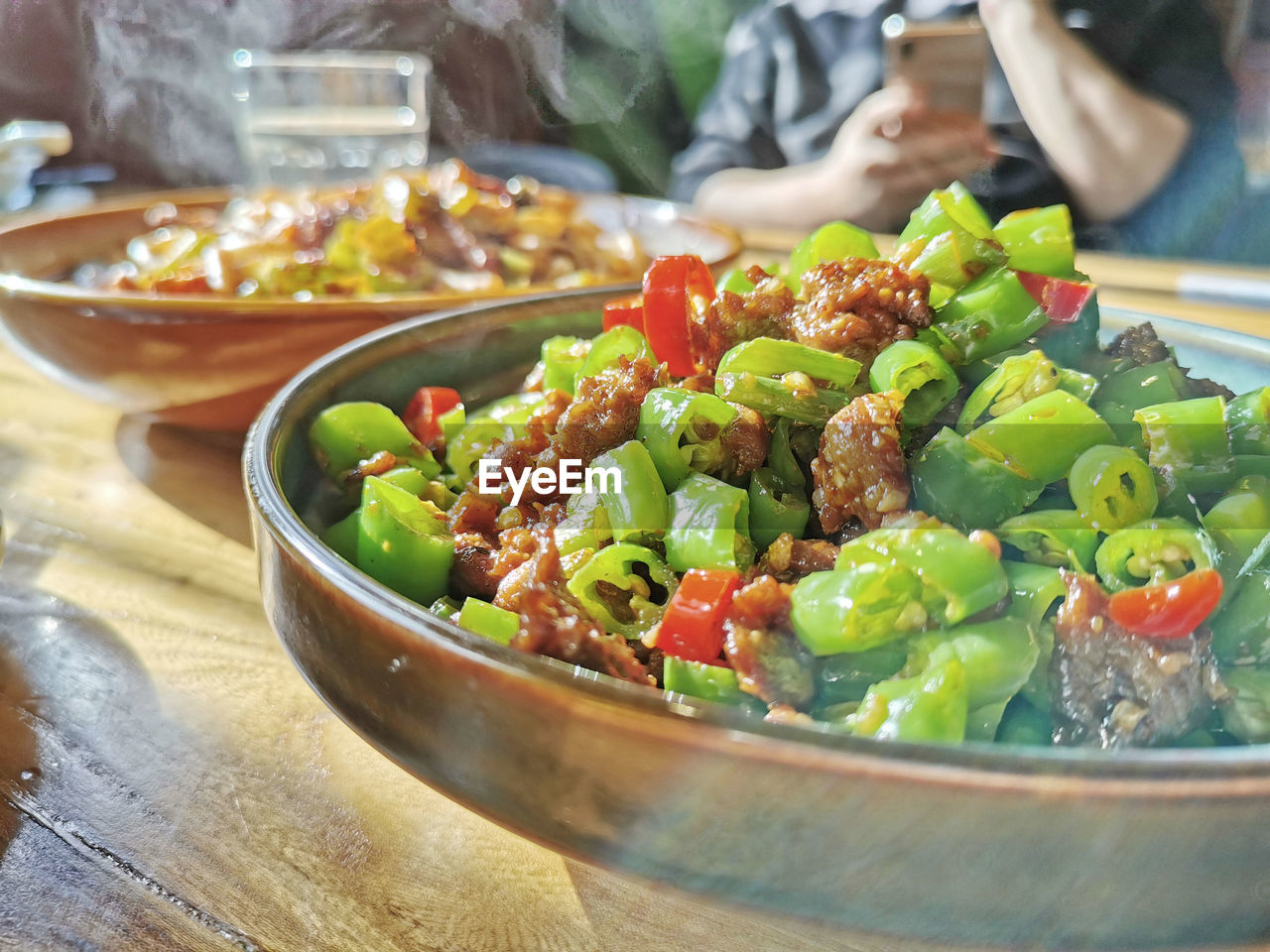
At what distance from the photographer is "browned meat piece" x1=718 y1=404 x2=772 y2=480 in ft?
2.52

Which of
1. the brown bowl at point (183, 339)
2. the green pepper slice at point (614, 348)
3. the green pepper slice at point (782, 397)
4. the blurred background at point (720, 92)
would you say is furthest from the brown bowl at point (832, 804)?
the blurred background at point (720, 92)

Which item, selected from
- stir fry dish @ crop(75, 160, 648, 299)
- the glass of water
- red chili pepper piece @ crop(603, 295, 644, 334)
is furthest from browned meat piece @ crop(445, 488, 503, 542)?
the glass of water

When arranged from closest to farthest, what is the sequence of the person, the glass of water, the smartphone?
1. the smartphone
2. the glass of water
3. the person

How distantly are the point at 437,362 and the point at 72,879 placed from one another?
0.60m

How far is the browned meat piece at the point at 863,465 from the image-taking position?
69 centimetres

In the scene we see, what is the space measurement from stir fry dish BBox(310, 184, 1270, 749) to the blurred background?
1.93m

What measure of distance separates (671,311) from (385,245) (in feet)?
2.97

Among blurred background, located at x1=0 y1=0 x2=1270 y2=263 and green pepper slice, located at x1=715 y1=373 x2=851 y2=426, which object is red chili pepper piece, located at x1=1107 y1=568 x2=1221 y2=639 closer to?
green pepper slice, located at x1=715 y1=373 x2=851 y2=426

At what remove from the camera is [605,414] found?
81 centimetres

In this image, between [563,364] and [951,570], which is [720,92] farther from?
[951,570]

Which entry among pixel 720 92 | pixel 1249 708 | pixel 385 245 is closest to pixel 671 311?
pixel 1249 708

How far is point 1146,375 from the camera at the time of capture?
838 mm

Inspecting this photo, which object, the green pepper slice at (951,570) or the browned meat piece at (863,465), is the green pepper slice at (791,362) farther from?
the green pepper slice at (951,570)

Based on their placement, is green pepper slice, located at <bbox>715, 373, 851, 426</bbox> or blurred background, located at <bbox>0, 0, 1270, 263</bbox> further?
blurred background, located at <bbox>0, 0, 1270, 263</bbox>
